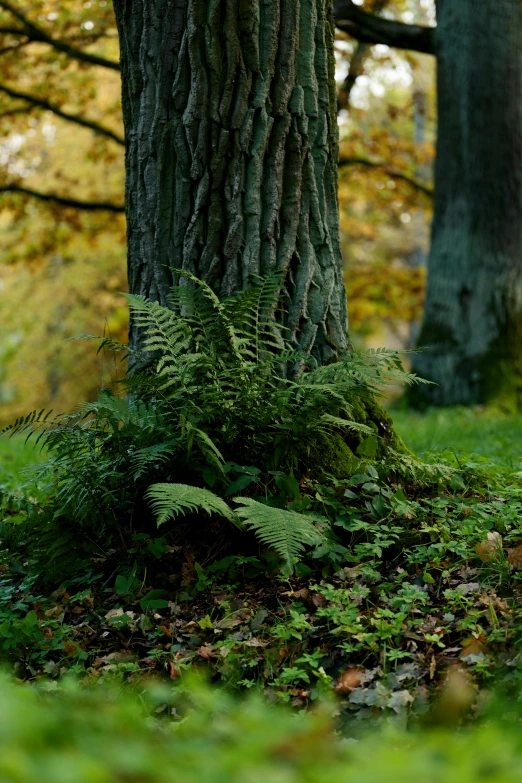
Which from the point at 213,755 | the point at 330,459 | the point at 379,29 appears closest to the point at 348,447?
the point at 330,459

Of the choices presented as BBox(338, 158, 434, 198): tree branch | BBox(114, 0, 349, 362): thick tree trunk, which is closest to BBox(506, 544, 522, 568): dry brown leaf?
BBox(114, 0, 349, 362): thick tree trunk

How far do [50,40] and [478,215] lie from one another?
7.47m

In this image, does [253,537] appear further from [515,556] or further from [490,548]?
[515,556]

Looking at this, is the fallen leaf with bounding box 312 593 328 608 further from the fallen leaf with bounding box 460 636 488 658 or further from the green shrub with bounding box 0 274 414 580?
the fallen leaf with bounding box 460 636 488 658

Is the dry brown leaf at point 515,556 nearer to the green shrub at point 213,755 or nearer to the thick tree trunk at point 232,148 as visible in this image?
the thick tree trunk at point 232,148

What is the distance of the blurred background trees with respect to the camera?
14.2 m

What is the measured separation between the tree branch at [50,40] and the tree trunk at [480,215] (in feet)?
17.1

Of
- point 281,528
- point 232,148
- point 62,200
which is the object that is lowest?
point 281,528

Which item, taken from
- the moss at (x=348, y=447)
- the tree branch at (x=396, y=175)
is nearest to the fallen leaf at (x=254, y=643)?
the moss at (x=348, y=447)

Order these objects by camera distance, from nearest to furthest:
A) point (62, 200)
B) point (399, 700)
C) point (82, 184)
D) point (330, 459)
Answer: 1. point (399, 700)
2. point (330, 459)
3. point (62, 200)
4. point (82, 184)

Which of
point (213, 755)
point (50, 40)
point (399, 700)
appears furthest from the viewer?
point (50, 40)

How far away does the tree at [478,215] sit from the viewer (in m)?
10.0

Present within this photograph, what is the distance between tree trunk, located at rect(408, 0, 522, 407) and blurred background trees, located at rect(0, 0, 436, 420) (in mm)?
3448

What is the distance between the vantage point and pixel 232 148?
4219 millimetres
